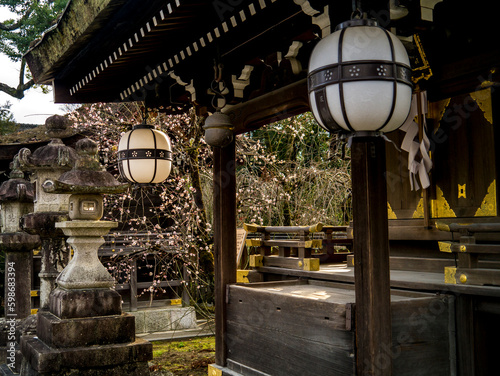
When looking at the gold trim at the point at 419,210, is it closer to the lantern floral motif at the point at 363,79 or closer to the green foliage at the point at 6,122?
the lantern floral motif at the point at 363,79

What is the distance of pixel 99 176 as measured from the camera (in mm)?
6426

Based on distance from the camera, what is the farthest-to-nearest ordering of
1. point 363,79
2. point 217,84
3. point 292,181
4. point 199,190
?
point 292,181 → point 199,190 → point 217,84 → point 363,79

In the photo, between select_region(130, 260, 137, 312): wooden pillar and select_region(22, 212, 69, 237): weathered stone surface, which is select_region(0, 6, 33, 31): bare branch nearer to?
select_region(130, 260, 137, 312): wooden pillar

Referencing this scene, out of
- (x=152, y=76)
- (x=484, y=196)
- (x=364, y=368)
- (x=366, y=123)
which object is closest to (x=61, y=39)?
(x=152, y=76)

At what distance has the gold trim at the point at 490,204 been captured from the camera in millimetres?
5492

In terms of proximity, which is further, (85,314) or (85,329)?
(85,314)

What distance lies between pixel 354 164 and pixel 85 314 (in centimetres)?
389

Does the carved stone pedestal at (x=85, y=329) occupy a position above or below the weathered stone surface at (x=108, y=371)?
above

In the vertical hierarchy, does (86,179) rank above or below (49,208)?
above

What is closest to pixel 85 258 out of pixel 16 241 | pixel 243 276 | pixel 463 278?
pixel 243 276

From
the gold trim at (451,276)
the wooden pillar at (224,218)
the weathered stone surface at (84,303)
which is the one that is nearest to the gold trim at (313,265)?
the wooden pillar at (224,218)

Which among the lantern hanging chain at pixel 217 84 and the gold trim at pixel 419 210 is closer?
the lantern hanging chain at pixel 217 84

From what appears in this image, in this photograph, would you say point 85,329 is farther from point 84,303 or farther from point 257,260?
point 257,260

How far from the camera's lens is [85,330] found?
19.4 feet
